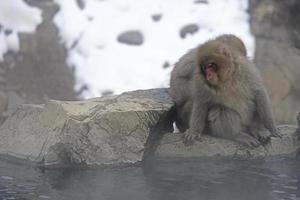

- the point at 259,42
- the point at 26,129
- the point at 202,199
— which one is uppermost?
the point at 259,42

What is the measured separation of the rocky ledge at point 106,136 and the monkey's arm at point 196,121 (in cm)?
6

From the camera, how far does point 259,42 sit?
34.3ft

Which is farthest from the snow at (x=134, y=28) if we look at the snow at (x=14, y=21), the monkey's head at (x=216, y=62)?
the monkey's head at (x=216, y=62)

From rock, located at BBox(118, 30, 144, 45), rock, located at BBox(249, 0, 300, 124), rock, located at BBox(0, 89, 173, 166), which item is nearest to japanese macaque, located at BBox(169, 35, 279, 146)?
rock, located at BBox(0, 89, 173, 166)

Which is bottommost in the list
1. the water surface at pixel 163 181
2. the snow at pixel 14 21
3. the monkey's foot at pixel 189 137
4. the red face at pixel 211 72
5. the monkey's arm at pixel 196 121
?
the water surface at pixel 163 181

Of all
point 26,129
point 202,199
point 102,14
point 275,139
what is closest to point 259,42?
point 102,14

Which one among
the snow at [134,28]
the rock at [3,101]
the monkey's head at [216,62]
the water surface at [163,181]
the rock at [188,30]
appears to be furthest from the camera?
the rock at [188,30]

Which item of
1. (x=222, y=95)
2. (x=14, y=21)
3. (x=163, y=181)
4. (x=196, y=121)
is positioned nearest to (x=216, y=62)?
(x=222, y=95)

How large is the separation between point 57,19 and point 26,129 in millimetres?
6076

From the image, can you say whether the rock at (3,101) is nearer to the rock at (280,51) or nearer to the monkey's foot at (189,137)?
the rock at (280,51)

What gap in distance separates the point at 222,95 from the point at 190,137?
0.41 metres

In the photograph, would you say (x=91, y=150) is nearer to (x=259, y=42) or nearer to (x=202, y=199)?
(x=202, y=199)

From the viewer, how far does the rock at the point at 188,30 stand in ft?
35.6

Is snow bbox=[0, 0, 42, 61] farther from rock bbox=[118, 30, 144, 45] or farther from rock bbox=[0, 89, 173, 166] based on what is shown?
rock bbox=[0, 89, 173, 166]
